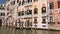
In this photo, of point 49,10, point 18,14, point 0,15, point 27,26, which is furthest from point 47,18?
point 0,15

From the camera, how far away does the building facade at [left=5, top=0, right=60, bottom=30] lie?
1111 inches

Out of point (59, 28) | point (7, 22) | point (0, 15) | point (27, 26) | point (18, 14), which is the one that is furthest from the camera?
point (0, 15)

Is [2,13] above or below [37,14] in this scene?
above

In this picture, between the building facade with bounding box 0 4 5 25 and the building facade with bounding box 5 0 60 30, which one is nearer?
the building facade with bounding box 5 0 60 30

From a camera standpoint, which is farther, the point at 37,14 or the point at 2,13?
the point at 2,13

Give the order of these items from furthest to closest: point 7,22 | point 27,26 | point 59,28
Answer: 1. point 7,22
2. point 27,26
3. point 59,28

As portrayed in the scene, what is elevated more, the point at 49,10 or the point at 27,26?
the point at 49,10

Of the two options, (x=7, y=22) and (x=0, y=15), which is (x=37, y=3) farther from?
(x=0, y=15)

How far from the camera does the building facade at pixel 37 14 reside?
28.2 metres

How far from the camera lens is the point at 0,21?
55.1 meters

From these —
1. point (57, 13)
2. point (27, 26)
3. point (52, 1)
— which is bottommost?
point (27, 26)

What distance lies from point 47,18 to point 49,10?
1.35 m

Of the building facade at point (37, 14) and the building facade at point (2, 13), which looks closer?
the building facade at point (37, 14)

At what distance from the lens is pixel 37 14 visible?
104ft
